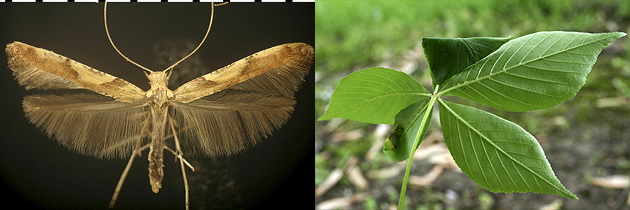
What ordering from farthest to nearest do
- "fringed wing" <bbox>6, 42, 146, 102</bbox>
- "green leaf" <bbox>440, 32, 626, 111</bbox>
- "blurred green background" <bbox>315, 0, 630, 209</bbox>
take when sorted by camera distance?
"blurred green background" <bbox>315, 0, 630, 209</bbox>, "fringed wing" <bbox>6, 42, 146, 102</bbox>, "green leaf" <bbox>440, 32, 626, 111</bbox>

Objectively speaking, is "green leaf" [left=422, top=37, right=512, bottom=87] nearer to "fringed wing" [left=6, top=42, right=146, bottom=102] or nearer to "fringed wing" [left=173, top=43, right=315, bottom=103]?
"fringed wing" [left=173, top=43, right=315, bottom=103]

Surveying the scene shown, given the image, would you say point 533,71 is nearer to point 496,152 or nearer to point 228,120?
point 496,152

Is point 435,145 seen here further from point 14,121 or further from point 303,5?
point 14,121

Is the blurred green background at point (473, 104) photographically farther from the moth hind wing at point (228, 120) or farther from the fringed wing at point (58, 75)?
the fringed wing at point (58, 75)

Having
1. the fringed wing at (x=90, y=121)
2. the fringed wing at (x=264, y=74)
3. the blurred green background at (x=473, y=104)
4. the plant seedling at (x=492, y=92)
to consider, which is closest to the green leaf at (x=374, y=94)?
the plant seedling at (x=492, y=92)

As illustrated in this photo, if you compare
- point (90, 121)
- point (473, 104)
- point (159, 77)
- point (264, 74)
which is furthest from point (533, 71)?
point (473, 104)

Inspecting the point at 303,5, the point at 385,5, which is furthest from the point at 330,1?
the point at 303,5

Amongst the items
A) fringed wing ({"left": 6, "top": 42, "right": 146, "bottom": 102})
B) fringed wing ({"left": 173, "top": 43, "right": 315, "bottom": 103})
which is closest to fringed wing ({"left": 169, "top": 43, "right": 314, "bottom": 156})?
fringed wing ({"left": 173, "top": 43, "right": 315, "bottom": 103})
